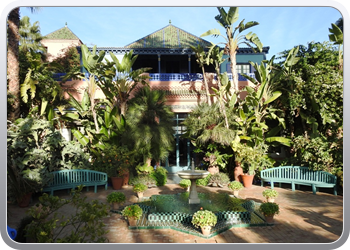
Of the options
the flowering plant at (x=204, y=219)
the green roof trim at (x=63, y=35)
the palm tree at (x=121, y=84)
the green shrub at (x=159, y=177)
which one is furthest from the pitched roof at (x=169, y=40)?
the flowering plant at (x=204, y=219)

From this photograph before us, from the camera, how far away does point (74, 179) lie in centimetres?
857

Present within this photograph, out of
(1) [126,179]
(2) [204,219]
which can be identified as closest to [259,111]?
(1) [126,179]

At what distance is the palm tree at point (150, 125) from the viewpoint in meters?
9.59

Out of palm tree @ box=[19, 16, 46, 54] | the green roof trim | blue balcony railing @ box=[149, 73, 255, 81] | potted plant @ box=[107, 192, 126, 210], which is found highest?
the green roof trim

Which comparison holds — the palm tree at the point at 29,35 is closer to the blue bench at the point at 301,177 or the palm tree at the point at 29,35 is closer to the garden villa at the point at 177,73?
the garden villa at the point at 177,73

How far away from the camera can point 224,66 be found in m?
14.8

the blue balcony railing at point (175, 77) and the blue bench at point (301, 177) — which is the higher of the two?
the blue balcony railing at point (175, 77)

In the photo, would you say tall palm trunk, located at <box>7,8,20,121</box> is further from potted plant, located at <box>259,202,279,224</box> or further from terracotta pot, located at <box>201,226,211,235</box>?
potted plant, located at <box>259,202,279,224</box>

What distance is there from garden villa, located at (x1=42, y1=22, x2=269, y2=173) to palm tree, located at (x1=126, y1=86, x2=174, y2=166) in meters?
0.92

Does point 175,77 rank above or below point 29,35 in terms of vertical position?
below

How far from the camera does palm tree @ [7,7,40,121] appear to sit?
8.50 m

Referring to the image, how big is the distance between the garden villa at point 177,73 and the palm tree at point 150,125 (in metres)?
0.92

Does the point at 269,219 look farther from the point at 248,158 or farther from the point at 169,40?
the point at 169,40

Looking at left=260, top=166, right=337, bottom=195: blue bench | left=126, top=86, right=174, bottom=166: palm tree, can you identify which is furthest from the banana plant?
left=126, top=86, right=174, bottom=166: palm tree
